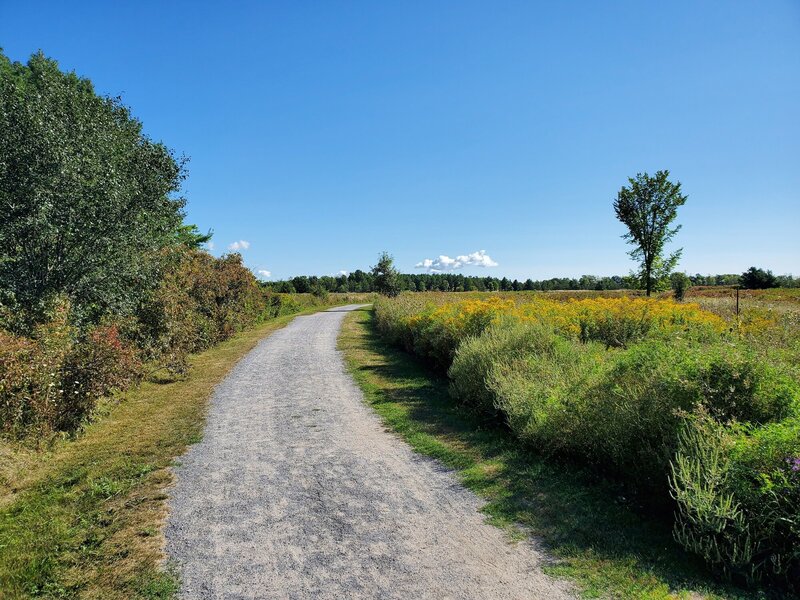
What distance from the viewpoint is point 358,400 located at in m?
9.27

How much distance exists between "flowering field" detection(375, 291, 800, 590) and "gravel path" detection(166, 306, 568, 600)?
4.88 feet

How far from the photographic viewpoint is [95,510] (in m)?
4.59

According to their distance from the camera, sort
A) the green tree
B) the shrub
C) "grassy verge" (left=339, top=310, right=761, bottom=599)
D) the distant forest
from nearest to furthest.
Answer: "grassy verge" (left=339, top=310, right=761, bottom=599) → the shrub → the green tree → the distant forest

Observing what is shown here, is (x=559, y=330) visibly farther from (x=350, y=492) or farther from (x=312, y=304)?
(x=312, y=304)

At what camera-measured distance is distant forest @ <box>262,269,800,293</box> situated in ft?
185

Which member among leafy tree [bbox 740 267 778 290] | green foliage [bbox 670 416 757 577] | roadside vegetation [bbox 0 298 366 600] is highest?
leafy tree [bbox 740 267 778 290]

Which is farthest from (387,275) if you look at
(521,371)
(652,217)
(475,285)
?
(475,285)

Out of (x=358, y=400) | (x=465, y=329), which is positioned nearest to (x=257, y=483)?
(x=358, y=400)

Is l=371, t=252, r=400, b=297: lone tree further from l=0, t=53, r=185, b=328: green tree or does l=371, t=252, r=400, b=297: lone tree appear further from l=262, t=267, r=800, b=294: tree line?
l=0, t=53, r=185, b=328: green tree

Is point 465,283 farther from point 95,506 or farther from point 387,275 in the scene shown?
point 95,506

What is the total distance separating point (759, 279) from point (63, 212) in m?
57.0

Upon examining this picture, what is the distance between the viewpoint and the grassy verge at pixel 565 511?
3.24 m

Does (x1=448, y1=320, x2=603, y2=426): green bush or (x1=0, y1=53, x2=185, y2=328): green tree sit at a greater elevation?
(x1=0, y1=53, x2=185, y2=328): green tree

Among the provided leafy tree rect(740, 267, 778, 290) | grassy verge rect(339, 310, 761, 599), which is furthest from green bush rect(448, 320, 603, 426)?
leafy tree rect(740, 267, 778, 290)
